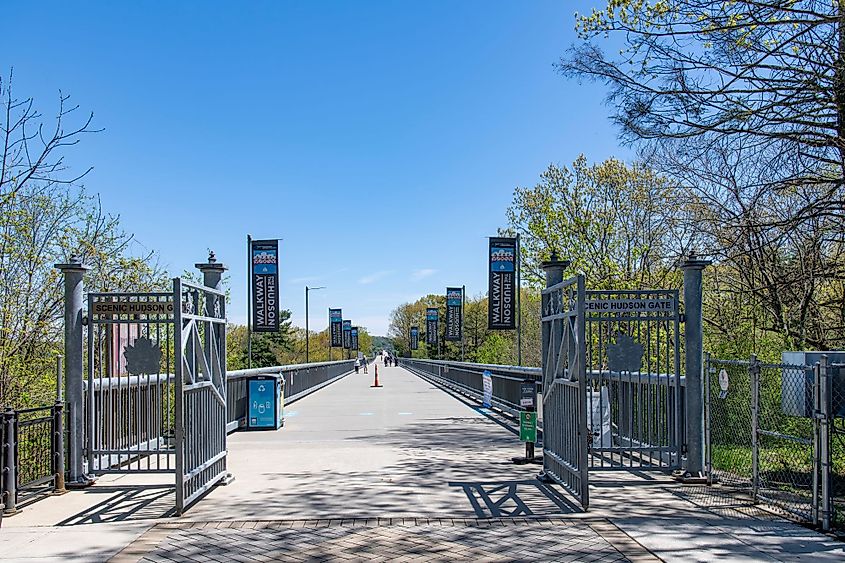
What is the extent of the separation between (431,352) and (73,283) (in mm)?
79635

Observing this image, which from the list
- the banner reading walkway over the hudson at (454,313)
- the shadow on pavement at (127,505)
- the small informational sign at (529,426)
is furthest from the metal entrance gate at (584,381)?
the banner reading walkway over the hudson at (454,313)

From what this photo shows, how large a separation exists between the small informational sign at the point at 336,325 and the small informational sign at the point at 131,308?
187ft

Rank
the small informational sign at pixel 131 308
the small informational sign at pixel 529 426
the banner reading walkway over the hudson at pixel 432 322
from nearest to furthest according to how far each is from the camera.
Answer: the small informational sign at pixel 131 308 < the small informational sign at pixel 529 426 < the banner reading walkway over the hudson at pixel 432 322

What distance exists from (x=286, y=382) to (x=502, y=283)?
7725mm

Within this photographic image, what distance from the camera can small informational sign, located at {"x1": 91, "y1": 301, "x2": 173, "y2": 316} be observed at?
985cm

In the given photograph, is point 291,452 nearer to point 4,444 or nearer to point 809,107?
point 4,444

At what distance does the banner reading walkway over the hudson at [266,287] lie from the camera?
25.7 metres

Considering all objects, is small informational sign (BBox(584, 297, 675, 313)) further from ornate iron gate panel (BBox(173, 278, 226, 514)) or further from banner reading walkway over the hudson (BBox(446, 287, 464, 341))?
banner reading walkway over the hudson (BBox(446, 287, 464, 341))

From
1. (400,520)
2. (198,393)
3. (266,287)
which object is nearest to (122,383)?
(198,393)

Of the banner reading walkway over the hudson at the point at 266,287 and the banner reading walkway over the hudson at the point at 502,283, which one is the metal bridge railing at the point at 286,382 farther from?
the banner reading walkway over the hudson at the point at 502,283

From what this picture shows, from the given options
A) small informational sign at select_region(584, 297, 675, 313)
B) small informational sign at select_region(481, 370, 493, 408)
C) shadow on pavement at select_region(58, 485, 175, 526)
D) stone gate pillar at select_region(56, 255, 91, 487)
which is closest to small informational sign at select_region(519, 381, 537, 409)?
small informational sign at select_region(584, 297, 675, 313)

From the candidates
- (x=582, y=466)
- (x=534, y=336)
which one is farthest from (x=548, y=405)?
(x=534, y=336)

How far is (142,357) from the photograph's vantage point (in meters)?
10.1

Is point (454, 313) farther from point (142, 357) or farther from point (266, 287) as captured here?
point (142, 357)
